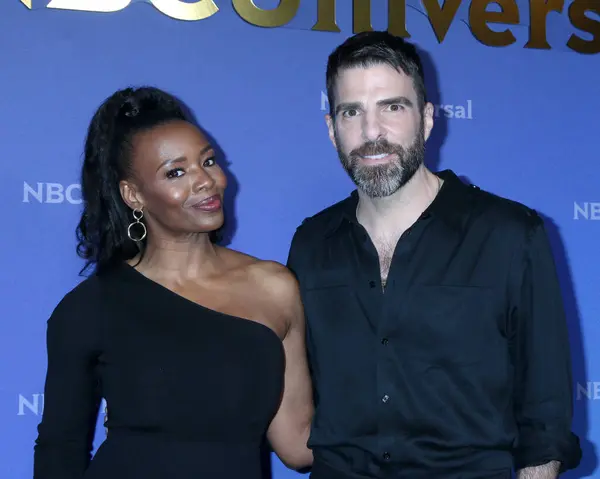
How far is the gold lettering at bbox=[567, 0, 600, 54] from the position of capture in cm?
307

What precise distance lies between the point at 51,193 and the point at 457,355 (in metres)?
1.51

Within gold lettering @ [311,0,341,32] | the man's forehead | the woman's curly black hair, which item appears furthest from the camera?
gold lettering @ [311,0,341,32]

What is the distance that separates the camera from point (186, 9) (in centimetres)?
266

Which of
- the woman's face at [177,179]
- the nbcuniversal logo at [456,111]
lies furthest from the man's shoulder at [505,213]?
the nbcuniversal logo at [456,111]

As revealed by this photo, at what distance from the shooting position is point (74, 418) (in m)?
1.99

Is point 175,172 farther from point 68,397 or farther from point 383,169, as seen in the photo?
point 68,397

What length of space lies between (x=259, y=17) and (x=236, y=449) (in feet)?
5.16

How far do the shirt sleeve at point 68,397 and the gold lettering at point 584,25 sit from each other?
2262 millimetres

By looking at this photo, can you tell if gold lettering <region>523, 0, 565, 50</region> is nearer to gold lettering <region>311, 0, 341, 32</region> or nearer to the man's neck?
gold lettering <region>311, 0, 341, 32</region>

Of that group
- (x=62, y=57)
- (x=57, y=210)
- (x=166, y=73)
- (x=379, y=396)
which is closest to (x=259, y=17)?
(x=166, y=73)

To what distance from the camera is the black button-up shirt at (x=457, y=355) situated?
5.89 feet

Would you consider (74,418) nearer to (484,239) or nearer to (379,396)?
(379,396)

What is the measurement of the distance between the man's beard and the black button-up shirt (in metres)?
0.13

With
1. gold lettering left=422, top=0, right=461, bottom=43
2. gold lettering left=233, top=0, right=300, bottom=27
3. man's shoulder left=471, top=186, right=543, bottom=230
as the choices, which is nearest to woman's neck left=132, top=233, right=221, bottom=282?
man's shoulder left=471, top=186, right=543, bottom=230
